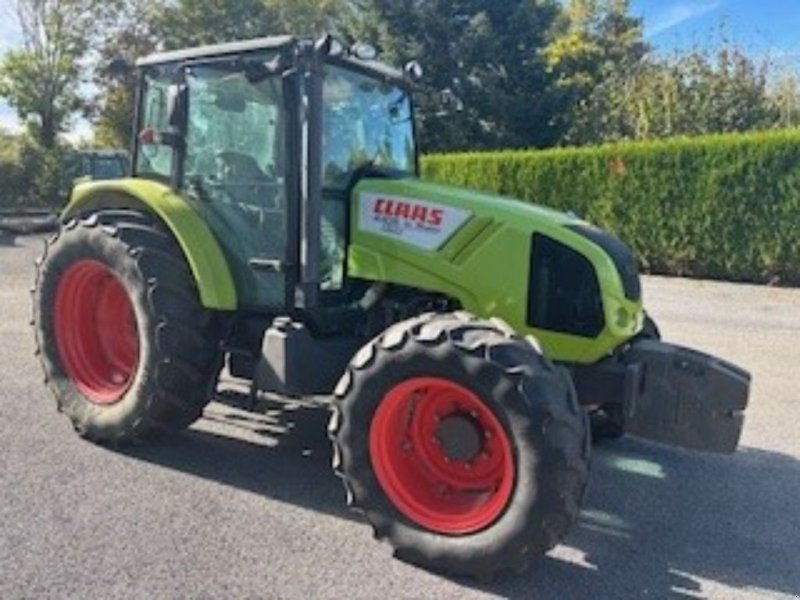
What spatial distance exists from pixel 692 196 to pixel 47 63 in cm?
2813

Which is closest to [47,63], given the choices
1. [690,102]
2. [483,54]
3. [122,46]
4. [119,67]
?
[122,46]

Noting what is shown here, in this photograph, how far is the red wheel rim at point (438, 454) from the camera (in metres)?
3.51

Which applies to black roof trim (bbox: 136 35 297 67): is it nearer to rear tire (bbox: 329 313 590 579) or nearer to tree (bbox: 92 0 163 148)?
rear tire (bbox: 329 313 590 579)

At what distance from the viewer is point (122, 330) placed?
5160 mm

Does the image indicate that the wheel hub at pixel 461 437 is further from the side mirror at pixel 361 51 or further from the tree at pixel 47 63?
the tree at pixel 47 63

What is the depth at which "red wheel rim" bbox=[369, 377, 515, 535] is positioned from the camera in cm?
351

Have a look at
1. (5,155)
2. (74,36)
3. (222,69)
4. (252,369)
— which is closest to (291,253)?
(252,369)

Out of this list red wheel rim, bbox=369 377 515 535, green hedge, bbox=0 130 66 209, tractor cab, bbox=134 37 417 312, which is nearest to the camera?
red wheel rim, bbox=369 377 515 535

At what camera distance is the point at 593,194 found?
48.9 ft

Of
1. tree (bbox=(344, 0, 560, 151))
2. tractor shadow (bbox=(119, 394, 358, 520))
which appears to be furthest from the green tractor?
tree (bbox=(344, 0, 560, 151))

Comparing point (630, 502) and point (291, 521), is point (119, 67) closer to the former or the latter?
point (291, 521)

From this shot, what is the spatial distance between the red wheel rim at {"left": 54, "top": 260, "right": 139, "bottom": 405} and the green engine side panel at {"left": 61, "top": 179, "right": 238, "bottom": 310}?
55cm

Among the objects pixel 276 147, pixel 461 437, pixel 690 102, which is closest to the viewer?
pixel 461 437

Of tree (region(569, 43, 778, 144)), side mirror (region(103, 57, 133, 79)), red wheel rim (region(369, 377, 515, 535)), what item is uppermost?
tree (region(569, 43, 778, 144))
